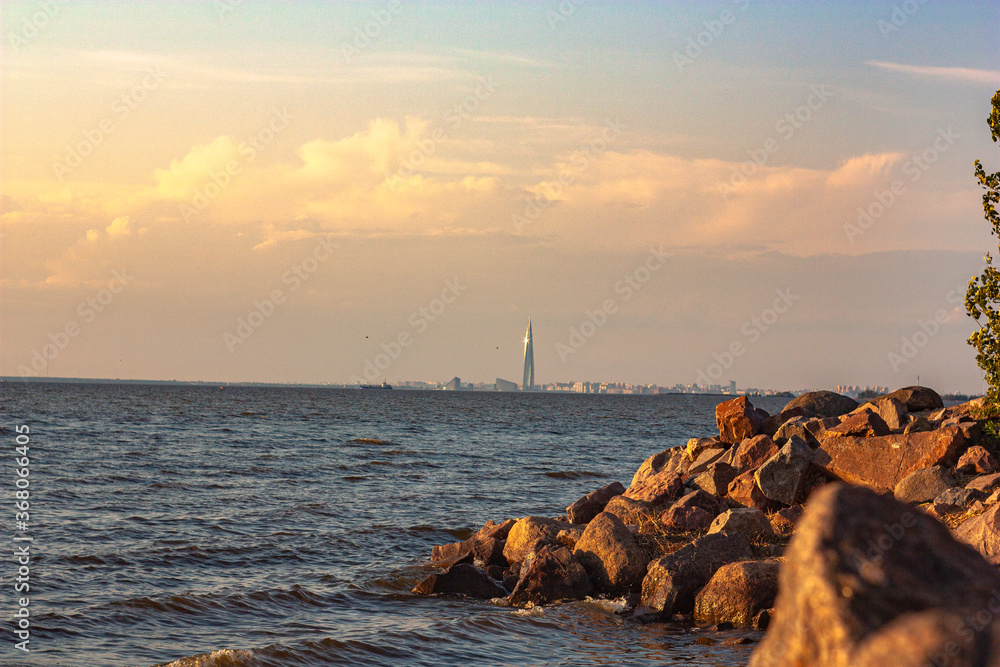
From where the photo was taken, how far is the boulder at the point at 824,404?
2336cm

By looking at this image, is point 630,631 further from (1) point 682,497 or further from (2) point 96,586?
(2) point 96,586

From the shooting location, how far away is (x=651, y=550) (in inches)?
645

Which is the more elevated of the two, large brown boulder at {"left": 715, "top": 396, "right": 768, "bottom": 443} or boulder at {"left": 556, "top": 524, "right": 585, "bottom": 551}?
large brown boulder at {"left": 715, "top": 396, "right": 768, "bottom": 443}

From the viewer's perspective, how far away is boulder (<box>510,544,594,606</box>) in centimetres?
1501

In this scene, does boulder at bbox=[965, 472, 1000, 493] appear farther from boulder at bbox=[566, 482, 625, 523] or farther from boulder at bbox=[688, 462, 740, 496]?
boulder at bbox=[566, 482, 625, 523]

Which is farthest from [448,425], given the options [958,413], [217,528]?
[958,413]

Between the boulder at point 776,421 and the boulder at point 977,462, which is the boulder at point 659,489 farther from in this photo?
the boulder at point 977,462

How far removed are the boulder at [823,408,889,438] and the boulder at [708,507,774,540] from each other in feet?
10.9

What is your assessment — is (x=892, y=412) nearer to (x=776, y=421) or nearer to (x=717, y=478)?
(x=776, y=421)

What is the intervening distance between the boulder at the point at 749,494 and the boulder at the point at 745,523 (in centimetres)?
190

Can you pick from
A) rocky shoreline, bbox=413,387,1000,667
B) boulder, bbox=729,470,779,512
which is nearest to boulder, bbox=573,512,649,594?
rocky shoreline, bbox=413,387,1000,667

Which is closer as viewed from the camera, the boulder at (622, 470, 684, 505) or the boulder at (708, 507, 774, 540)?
the boulder at (708, 507, 774, 540)

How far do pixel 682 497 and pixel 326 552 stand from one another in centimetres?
859

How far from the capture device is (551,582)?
49.6 feet
